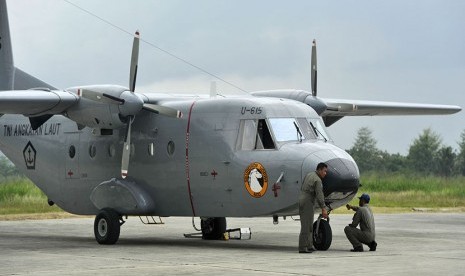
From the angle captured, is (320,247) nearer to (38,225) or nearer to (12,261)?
(12,261)

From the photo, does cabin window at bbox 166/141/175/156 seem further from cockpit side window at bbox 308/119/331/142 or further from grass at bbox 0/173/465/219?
grass at bbox 0/173/465/219

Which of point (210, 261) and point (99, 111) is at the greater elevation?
point (99, 111)

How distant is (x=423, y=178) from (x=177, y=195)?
3259cm

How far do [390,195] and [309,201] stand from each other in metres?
30.7

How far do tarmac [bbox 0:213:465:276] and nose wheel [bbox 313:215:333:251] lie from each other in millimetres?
241

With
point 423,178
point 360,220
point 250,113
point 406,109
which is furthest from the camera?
point 423,178

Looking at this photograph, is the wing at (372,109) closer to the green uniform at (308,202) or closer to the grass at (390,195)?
the green uniform at (308,202)

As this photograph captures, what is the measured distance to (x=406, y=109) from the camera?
27.0 m

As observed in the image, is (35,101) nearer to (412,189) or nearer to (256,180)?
(256,180)

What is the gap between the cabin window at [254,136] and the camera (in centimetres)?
1998

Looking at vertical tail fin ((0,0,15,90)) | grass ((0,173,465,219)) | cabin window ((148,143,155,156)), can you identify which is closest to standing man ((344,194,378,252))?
cabin window ((148,143,155,156))

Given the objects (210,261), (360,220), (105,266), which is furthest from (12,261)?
(360,220)

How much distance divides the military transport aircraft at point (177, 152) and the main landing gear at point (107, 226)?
0.09ft

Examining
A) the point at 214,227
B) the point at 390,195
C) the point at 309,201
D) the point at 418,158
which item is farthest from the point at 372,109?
the point at 418,158
